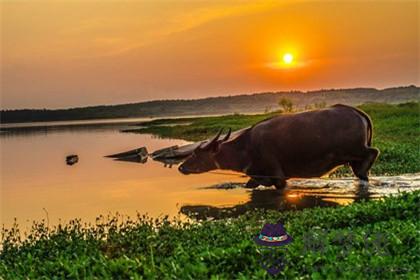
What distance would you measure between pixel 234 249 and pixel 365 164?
265 inches

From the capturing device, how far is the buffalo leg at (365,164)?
12516 millimetres

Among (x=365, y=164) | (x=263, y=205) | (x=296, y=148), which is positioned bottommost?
(x=263, y=205)

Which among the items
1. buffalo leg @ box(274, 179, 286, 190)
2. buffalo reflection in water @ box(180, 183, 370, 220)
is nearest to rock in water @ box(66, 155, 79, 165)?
buffalo reflection in water @ box(180, 183, 370, 220)

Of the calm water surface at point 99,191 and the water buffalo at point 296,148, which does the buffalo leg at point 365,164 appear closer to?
the water buffalo at point 296,148

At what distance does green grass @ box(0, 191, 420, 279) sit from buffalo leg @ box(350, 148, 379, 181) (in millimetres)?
2980

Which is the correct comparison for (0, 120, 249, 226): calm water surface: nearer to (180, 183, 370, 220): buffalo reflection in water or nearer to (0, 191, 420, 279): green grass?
(180, 183, 370, 220): buffalo reflection in water

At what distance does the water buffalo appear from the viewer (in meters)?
12.2

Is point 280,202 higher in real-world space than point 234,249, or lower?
lower

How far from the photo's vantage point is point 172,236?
869 centimetres

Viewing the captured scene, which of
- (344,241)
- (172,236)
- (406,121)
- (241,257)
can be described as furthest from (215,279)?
(406,121)

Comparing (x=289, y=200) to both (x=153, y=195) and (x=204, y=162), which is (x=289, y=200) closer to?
(x=204, y=162)

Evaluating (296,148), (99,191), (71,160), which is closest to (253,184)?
(296,148)

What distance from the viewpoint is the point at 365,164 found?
1261 centimetres

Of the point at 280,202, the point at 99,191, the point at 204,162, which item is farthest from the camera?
the point at 99,191
